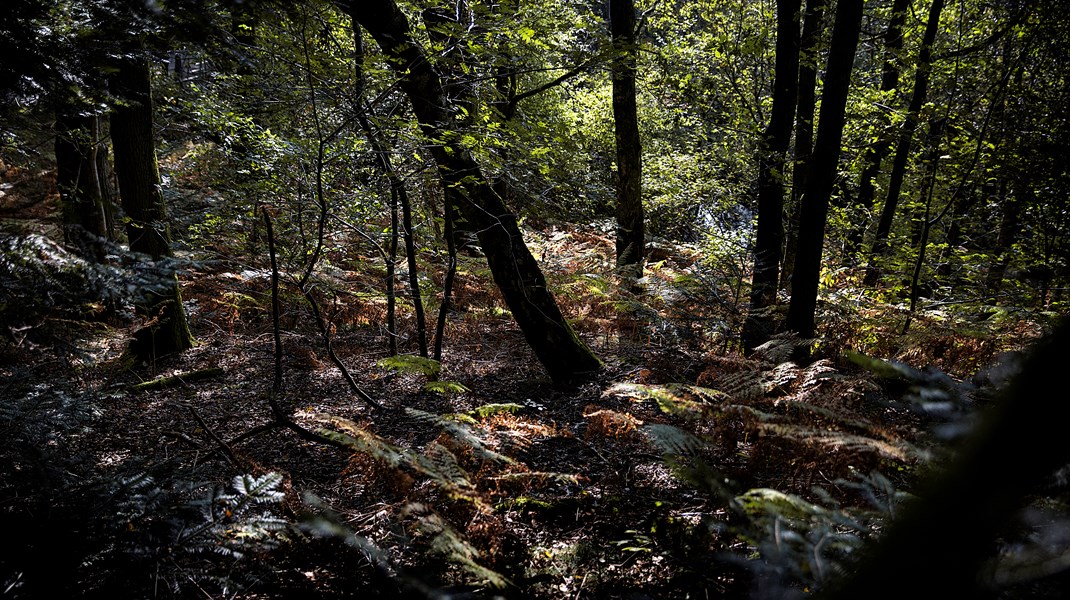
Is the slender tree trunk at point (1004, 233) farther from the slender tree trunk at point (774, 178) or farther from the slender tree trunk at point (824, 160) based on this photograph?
the slender tree trunk at point (824, 160)

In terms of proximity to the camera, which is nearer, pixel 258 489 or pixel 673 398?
pixel 258 489

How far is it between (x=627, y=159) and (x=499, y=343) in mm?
3646

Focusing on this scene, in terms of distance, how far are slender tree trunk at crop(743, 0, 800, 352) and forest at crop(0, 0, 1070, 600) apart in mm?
40

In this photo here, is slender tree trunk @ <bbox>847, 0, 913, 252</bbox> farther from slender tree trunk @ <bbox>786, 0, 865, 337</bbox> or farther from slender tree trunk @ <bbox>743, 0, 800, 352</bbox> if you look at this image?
slender tree trunk @ <bbox>786, 0, 865, 337</bbox>

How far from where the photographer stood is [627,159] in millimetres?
8141

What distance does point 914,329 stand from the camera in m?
5.57

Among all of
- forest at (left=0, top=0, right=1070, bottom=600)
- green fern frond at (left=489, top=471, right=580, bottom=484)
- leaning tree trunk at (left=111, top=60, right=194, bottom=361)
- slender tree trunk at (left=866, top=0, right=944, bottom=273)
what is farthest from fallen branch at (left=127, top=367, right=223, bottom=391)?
slender tree trunk at (left=866, top=0, right=944, bottom=273)

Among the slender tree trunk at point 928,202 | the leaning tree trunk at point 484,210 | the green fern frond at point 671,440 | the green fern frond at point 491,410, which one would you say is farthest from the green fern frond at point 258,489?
the slender tree trunk at point 928,202

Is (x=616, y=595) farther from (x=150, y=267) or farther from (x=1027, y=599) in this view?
(x=150, y=267)

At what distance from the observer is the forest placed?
6.36 ft

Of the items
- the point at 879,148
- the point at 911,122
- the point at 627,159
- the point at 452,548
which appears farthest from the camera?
the point at 879,148

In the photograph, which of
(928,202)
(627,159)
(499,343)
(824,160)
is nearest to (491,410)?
(499,343)

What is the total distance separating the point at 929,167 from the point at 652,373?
6.71m

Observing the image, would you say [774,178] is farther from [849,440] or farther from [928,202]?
[849,440]
